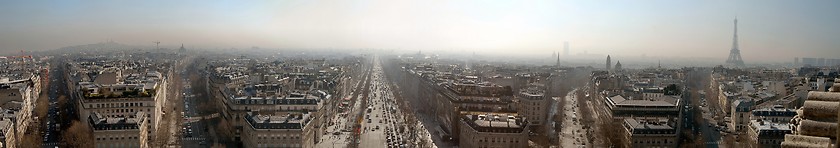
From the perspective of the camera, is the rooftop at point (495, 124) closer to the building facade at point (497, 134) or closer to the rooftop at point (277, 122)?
the building facade at point (497, 134)

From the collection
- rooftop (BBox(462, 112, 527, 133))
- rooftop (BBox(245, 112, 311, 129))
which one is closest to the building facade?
rooftop (BBox(462, 112, 527, 133))

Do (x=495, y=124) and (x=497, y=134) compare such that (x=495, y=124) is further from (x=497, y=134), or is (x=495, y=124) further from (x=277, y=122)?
(x=277, y=122)

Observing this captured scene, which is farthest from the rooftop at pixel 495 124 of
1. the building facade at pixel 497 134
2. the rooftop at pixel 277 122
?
the rooftop at pixel 277 122

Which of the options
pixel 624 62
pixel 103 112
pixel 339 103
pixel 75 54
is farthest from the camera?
pixel 624 62

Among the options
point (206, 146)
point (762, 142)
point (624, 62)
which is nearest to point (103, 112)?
point (206, 146)

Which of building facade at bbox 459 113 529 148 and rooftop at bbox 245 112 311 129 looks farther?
building facade at bbox 459 113 529 148

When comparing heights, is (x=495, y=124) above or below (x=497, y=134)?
above

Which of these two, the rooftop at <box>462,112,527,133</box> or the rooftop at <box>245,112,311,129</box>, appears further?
the rooftop at <box>462,112,527,133</box>

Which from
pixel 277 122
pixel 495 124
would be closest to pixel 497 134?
pixel 495 124

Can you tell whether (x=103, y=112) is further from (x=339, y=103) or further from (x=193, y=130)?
(x=339, y=103)

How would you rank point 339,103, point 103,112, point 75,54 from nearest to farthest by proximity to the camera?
1. point 103,112
2. point 339,103
3. point 75,54

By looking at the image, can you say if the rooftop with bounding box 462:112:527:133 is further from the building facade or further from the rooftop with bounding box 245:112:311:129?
the rooftop with bounding box 245:112:311:129
